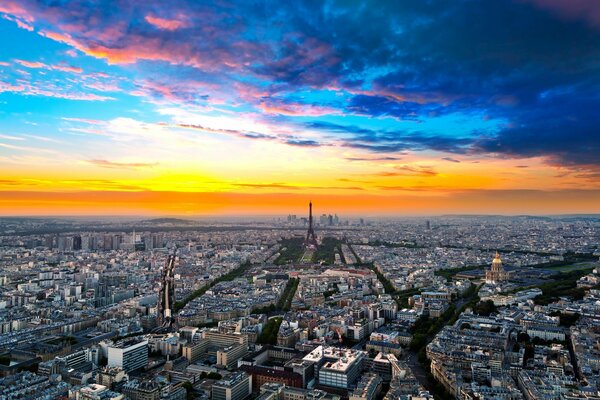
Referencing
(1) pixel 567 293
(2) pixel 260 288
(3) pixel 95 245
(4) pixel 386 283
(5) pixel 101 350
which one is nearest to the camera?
(5) pixel 101 350

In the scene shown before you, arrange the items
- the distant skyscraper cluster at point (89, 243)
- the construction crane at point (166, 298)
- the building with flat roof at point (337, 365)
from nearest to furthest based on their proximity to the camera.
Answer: the building with flat roof at point (337, 365) → the construction crane at point (166, 298) → the distant skyscraper cluster at point (89, 243)

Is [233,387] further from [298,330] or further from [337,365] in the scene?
[298,330]

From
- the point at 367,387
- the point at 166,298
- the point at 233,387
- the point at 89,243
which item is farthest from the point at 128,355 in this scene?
the point at 89,243

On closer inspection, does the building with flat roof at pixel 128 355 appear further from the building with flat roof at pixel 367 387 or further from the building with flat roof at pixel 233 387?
the building with flat roof at pixel 367 387

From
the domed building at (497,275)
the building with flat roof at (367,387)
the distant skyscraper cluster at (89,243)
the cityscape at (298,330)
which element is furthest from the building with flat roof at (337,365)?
the distant skyscraper cluster at (89,243)

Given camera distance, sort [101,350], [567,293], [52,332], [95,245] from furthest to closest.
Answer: [95,245] < [567,293] < [52,332] < [101,350]

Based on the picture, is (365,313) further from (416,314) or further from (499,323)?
(499,323)

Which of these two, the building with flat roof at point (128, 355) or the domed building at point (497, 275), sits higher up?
the domed building at point (497, 275)

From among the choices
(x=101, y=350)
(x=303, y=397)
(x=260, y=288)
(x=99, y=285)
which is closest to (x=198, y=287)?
(x=260, y=288)
